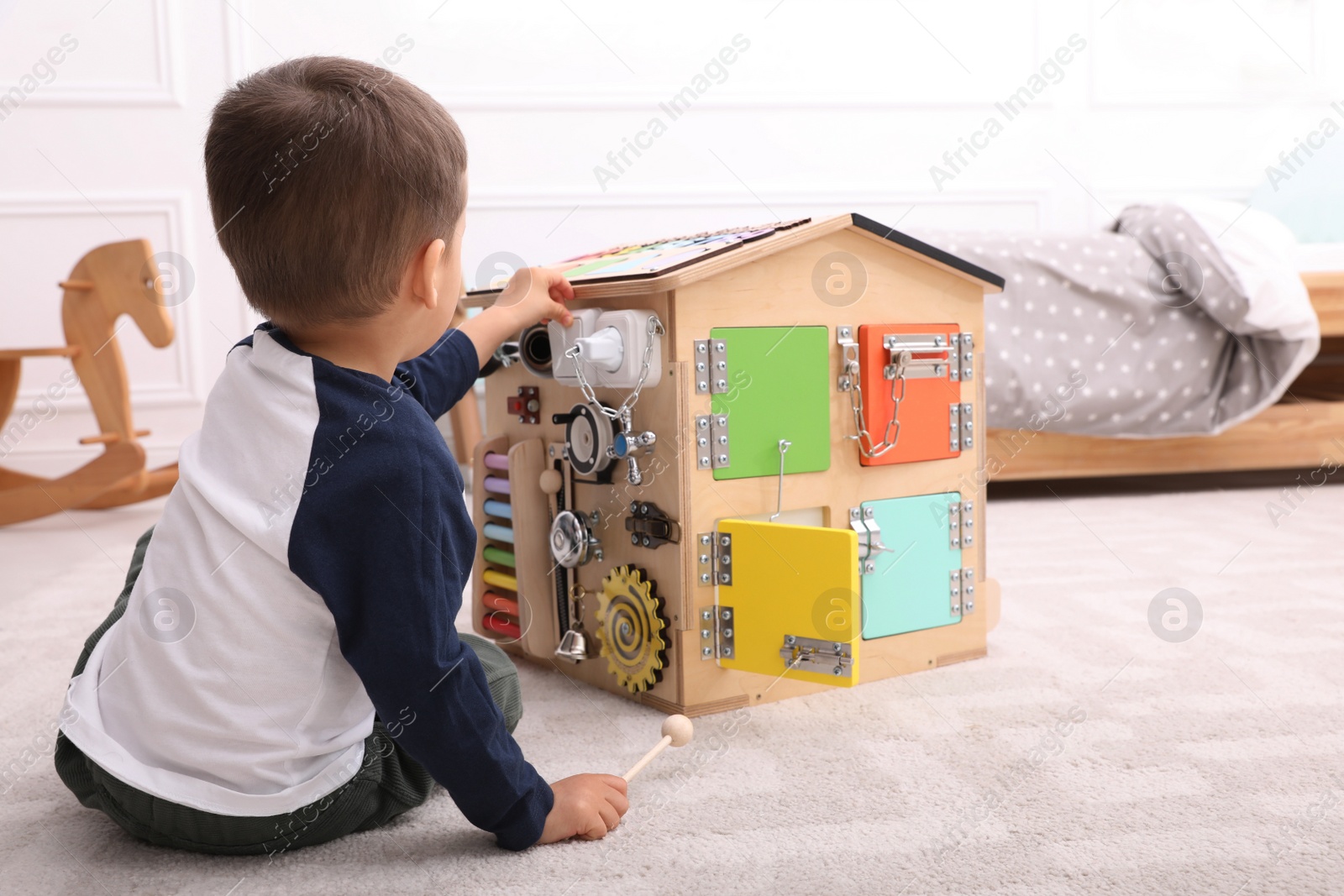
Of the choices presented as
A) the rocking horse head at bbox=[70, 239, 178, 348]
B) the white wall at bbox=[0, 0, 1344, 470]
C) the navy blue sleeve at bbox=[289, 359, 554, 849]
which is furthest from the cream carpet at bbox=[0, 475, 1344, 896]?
the white wall at bbox=[0, 0, 1344, 470]

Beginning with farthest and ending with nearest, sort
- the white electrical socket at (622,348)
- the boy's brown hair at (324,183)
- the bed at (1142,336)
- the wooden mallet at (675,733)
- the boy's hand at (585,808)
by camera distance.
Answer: the bed at (1142,336) < the white electrical socket at (622,348) < the wooden mallet at (675,733) < the boy's hand at (585,808) < the boy's brown hair at (324,183)

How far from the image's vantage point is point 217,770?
26.2 inches

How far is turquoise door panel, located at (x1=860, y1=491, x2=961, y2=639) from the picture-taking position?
1.07 meters

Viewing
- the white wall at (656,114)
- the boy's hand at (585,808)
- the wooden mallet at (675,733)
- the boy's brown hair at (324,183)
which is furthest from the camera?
the white wall at (656,114)

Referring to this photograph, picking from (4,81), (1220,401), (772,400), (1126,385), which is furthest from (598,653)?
(4,81)

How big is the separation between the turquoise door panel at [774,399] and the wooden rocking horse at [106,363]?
5.19ft

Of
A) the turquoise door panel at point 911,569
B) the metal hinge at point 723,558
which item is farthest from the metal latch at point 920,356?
the metal hinge at point 723,558

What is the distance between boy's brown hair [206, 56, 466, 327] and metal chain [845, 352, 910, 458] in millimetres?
524

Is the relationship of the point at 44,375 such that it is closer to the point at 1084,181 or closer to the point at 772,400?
the point at 772,400

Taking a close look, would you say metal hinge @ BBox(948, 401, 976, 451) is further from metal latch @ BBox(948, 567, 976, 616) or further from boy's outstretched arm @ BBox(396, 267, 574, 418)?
boy's outstretched arm @ BBox(396, 267, 574, 418)

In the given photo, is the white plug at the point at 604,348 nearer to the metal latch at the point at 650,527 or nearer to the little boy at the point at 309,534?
the metal latch at the point at 650,527

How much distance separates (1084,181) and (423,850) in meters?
3.20

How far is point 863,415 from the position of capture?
1.06 metres

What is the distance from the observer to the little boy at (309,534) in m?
0.62
